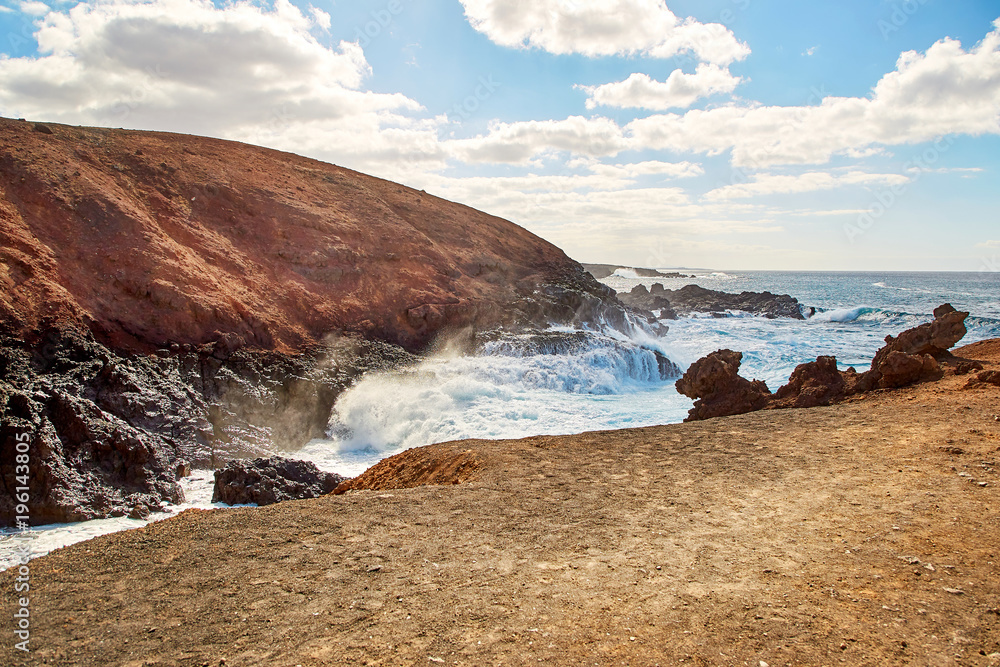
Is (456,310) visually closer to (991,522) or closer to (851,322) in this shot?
(991,522)

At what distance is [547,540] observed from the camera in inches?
184

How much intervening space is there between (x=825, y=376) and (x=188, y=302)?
13772 mm

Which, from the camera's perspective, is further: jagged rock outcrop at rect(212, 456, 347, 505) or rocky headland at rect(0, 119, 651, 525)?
rocky headland at rect(0, 119, 651, 525)

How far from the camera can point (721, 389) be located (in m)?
10.7

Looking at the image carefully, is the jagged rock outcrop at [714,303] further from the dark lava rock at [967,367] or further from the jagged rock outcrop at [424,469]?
the jagged rock outcrop at [424,469]

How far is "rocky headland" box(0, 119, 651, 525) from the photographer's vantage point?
983 centimetres

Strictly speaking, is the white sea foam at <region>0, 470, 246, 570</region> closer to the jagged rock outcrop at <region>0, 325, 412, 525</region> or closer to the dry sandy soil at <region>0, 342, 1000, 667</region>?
the jagged rock outcrop at <region>0, 325, 412, 525</region>

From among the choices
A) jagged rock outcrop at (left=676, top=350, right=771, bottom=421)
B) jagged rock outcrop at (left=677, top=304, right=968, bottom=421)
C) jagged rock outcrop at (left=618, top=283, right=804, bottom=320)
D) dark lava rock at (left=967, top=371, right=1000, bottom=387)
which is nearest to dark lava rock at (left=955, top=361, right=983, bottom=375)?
jagged rock outcrop at (left=677, top=304, right=968, bottom=421)

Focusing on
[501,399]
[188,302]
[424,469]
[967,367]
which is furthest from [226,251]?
[967,367]

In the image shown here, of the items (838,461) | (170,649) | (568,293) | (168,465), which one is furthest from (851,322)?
(170,649)

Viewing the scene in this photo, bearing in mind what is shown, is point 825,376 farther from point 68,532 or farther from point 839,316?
point 839,316

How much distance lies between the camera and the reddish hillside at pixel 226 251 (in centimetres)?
1281

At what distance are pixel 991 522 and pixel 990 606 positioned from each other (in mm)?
1493

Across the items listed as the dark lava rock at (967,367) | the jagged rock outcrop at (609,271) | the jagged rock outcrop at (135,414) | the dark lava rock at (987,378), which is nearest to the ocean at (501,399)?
the jagged rock outcrop at (135,414)
